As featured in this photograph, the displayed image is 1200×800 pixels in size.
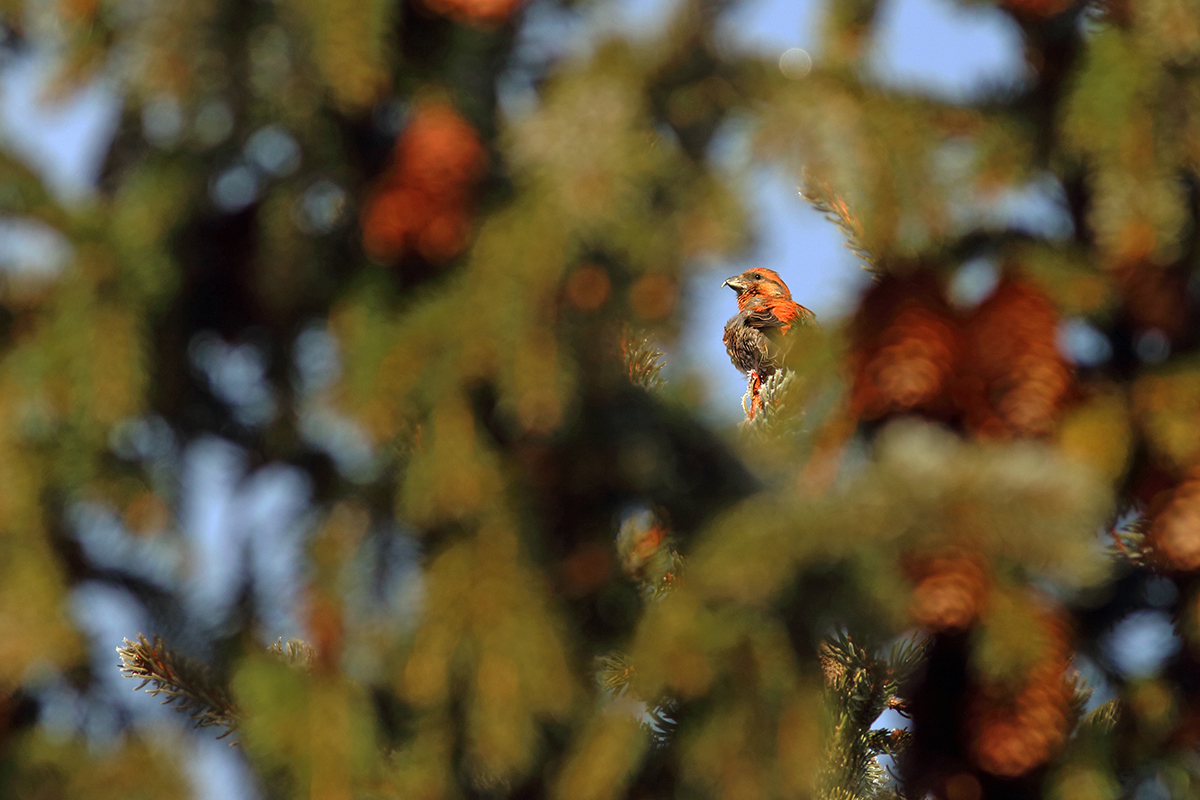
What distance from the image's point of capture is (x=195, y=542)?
1505 mm

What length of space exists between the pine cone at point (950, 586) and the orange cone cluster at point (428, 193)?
61 cm

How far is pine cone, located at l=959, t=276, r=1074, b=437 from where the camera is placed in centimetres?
175

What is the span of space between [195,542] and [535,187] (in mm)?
543

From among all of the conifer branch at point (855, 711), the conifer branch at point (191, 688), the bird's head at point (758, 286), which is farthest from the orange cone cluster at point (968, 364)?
the bird's head at point (758, 286)

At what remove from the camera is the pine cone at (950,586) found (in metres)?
1.42

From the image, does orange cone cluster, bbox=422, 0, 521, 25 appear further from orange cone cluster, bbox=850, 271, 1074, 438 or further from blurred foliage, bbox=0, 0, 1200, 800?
orange cone cluster, bbox=850, 271, 1074, 438

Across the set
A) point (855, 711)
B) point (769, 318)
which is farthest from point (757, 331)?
point (855, 711)

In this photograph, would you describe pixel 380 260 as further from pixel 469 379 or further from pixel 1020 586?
pixel 1020 586

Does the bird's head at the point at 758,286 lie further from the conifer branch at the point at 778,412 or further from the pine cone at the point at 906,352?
the pine cone at the point at 906,352

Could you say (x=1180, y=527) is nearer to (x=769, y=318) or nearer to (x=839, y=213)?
(x=839, y=213)

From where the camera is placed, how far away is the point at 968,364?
1.80m

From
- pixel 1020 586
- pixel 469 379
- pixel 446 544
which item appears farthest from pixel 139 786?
pixel 1020 586

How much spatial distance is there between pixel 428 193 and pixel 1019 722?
3.22 feet

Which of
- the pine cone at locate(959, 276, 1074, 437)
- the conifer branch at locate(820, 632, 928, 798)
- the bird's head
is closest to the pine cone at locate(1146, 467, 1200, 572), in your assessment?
the pine cone at locate(959, 276, 1074, 437)
